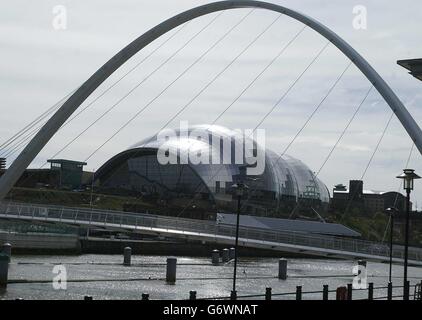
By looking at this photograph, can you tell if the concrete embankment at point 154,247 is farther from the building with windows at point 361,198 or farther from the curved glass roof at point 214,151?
the building with windows at point 361,198

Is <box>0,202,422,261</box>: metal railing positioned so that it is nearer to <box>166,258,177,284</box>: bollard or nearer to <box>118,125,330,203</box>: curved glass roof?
<box>166,258,177,284</box>: bollard

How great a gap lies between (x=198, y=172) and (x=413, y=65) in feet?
287

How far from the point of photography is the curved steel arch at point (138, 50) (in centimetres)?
3297

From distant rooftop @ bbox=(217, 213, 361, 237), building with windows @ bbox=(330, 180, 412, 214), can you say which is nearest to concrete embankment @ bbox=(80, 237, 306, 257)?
distant rooftop @ bbox=(217, 213, 361, 237)

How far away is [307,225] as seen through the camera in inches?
3450

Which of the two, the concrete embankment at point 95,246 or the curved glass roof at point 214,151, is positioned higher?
the curved glass roof at point 214,151

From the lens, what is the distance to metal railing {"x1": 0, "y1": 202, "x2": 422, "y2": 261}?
45.3 meters

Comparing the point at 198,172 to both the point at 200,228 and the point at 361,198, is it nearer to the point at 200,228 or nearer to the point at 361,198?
the point at 361,198

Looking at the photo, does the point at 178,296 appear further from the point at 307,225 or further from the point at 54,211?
the point at 307,225

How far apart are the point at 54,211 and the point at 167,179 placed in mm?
65352

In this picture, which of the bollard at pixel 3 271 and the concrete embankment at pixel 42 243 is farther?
the concrete embankment at pixel 42 243

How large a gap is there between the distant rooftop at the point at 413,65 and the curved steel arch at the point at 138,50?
891 cm

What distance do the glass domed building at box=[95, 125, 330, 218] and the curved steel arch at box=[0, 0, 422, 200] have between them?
65970 millimetres

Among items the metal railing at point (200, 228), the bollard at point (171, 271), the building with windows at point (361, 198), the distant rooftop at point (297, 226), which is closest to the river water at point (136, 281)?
the bollard at point (171, 271)
